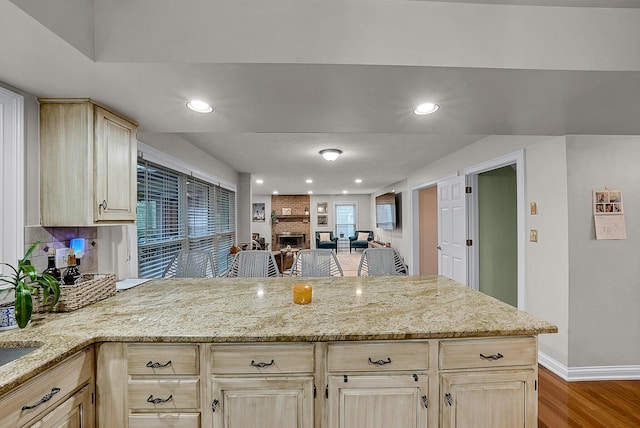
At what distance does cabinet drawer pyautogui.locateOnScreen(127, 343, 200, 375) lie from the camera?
127 centimetres

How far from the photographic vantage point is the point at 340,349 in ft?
4.19

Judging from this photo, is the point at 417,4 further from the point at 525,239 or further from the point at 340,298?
the point at 525,239

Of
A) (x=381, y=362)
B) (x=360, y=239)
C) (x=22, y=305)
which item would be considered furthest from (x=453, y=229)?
(x=360, y=239)

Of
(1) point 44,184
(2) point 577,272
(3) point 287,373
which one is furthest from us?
(2) point 577,272

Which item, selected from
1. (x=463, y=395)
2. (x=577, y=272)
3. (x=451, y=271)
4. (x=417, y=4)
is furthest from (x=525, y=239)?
(x=417, y=4)

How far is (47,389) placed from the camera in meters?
1.07

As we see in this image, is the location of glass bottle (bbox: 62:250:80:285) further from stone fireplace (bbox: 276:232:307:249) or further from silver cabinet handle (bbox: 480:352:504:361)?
stone fireplace (bbox: 276:232:307:249)

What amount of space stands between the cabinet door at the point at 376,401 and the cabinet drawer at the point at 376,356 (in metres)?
0.04

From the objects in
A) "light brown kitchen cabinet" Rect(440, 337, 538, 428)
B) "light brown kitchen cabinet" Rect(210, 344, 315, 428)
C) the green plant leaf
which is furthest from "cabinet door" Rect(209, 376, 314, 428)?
the green plant leaf

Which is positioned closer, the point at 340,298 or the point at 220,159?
the point at 340,298

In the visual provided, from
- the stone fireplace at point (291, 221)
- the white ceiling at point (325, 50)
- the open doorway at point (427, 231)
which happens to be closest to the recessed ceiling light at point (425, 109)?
the white ceiling at point (325, 50)

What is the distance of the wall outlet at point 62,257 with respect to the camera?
1.70 meters

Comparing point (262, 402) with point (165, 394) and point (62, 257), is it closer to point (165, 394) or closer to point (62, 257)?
point (165, 394)

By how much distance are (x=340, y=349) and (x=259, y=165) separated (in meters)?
4.35
